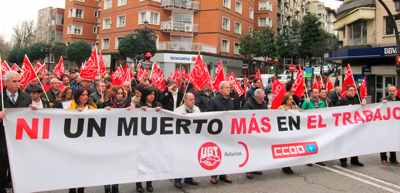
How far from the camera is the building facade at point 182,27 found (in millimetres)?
44312

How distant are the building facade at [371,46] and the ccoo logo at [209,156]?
2421 centimetres

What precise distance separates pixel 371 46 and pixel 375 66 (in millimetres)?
1588

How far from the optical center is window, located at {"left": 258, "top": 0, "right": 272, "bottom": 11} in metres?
57.8

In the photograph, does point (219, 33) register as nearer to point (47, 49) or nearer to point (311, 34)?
point (311, 34)

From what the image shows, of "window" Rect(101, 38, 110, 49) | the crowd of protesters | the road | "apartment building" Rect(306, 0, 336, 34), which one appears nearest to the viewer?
the crowd of protesters

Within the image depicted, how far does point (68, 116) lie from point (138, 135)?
3.48ft

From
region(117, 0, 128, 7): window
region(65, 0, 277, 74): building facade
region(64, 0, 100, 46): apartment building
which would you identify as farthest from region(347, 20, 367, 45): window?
region(64, 0, 100, 46): apartment building

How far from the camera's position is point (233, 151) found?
674 cm

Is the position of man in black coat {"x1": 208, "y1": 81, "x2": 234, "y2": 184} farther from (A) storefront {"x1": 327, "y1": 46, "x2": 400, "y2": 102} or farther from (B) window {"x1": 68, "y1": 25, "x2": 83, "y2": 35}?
(B) window {"x1": 68, "y1": 25, "x2": 83, "y2": 35}

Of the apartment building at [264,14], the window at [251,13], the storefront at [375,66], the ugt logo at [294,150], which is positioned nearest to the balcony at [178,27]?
the window at [251,13]

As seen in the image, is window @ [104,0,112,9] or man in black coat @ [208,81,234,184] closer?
man in black coat @ [208,81,234,184]

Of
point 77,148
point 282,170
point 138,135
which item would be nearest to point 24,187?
point 77,148

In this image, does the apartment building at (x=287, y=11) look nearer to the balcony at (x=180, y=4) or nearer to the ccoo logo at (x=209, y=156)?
the balcony at (x=180, y=4)

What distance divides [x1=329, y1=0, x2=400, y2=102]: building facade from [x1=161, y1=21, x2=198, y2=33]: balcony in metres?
18.4
